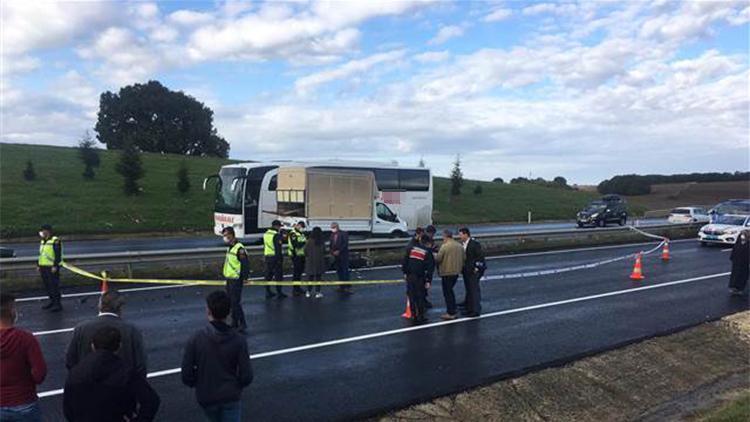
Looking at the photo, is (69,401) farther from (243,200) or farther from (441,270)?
(243,200)

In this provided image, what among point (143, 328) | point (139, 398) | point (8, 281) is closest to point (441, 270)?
point (143, 328)

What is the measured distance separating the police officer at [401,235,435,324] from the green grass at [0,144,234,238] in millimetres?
26572

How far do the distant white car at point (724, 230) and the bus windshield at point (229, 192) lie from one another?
800 inches

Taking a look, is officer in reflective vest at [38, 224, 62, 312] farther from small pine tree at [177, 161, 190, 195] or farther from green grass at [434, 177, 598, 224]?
green grass at [434, 177, 598, 224]

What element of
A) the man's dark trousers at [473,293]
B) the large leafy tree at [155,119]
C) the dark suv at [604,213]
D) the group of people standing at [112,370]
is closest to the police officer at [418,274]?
the man's dark trousers at [473,293]

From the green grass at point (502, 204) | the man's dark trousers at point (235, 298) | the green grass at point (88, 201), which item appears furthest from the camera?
the green grass at point (502, 204)

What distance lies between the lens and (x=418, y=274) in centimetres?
1131

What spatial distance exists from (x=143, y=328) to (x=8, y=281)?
5.79 metres

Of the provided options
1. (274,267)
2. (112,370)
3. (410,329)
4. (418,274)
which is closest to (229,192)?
(274,267)

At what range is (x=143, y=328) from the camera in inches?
416

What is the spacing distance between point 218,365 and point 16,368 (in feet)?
4.49

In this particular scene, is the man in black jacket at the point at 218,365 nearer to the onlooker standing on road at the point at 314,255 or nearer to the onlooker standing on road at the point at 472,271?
the onlooker standing on road at the point at 472,271

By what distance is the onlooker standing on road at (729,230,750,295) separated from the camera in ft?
49.2

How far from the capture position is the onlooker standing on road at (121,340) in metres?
4.70
